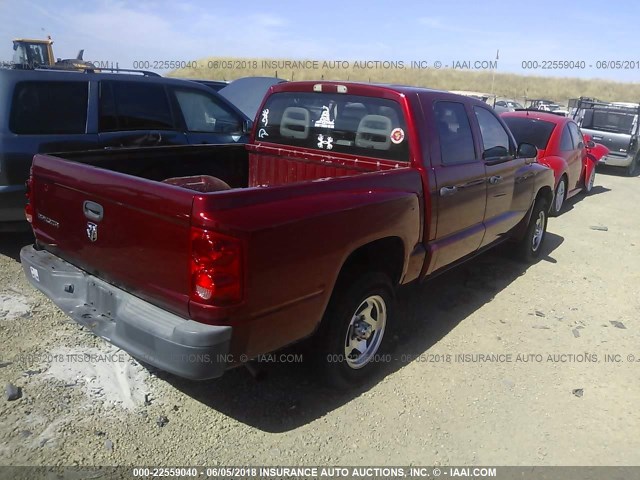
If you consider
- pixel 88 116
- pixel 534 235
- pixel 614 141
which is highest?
pixel 88 116

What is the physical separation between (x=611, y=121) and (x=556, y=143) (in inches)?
305

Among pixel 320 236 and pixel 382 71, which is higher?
pixel 382 71

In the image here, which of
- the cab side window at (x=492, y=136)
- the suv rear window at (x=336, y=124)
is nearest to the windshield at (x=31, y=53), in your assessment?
the suv rear window at (x=336, y=124)

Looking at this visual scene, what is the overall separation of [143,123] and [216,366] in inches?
166

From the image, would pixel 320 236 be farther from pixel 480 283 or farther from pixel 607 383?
pixel 480 283

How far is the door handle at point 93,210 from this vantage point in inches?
114

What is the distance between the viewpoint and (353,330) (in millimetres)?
3477

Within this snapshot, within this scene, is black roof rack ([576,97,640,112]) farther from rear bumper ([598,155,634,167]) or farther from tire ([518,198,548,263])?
tire ([518,198,548,263])

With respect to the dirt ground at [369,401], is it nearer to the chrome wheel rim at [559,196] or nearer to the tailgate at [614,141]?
the chrome wheel rim at [559,196]

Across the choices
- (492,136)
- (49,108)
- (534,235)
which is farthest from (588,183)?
(49,108)

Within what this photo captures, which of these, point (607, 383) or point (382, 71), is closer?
point (607, 383)

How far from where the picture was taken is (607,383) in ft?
12.6

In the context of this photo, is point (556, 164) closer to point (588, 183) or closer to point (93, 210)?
point (588, 183)

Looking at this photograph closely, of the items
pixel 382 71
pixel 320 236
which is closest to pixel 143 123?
pixel 320 236
